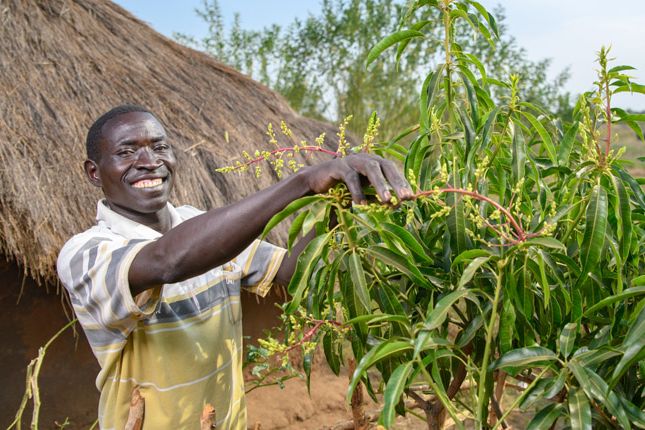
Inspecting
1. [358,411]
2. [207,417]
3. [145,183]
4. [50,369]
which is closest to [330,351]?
[207,417]

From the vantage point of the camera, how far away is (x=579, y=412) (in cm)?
93

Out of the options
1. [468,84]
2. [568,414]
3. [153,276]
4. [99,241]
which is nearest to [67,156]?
[99,241]

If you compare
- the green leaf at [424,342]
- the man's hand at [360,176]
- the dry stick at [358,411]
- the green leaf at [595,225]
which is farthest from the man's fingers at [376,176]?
the dry stick at [358,411]

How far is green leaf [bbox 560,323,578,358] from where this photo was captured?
Answer: 99cm

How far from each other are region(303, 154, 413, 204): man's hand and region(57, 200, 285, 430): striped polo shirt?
0.48 metres

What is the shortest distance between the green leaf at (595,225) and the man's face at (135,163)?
100 cm

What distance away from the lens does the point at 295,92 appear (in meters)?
7.92

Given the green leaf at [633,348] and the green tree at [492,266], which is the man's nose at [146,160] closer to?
the green tree at [492,266]

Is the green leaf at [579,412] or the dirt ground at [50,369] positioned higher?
the green leaf at [579,412]

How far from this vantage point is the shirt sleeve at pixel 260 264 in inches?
69.0

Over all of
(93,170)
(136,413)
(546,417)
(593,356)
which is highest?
(93,170)

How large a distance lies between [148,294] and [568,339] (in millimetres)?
802

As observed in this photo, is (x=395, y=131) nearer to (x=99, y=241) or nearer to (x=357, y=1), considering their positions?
(x=357, y=1)

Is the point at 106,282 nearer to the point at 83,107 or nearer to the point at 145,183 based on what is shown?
the point at 145,183
